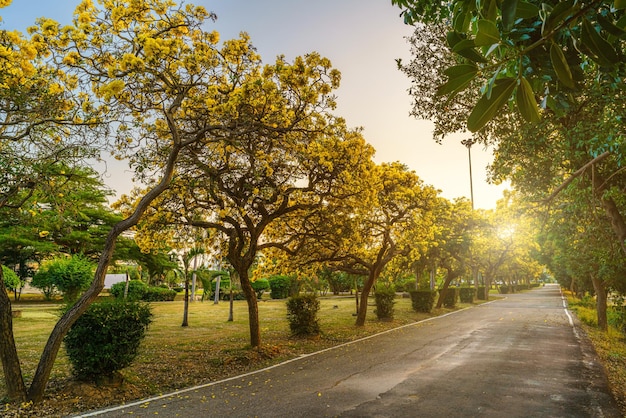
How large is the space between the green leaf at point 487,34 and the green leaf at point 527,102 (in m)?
0.13

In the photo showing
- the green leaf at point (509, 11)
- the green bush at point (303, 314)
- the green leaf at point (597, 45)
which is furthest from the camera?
the green bush at point (303, 314)

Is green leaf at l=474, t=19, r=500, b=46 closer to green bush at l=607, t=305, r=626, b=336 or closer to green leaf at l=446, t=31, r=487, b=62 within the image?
green leaf at l=446, t=31, r=487, b=62

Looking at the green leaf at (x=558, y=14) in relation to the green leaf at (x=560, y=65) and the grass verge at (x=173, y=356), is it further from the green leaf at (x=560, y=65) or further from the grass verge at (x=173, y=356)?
the grass verge at (x=173, y=356)

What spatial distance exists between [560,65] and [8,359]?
828cm

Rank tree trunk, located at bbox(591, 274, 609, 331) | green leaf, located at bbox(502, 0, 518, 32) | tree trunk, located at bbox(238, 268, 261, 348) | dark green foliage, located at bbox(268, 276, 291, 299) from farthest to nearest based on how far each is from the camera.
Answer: dark green foliage, located at bbox(268, 276, 291, 299), tree trunk, located at bbox(591, 274, 609, 331), tree trunk, located at bbox(238, 268, 261, 348), green leaf, located at bbox(502, 0, 518, 32)

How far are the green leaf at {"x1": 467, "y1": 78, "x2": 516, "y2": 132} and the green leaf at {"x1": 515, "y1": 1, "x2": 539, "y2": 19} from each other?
22 centimetres

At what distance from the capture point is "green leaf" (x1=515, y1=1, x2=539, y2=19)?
1102mm

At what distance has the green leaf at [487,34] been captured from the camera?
1.02m

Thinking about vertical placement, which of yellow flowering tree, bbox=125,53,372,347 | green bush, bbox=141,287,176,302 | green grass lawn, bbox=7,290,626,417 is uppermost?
yellow flowering tree, bbox=125,53,372,347

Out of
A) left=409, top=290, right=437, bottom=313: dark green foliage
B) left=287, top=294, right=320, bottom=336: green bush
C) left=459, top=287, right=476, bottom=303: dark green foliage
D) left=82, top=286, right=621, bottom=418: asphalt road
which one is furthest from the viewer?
left=459, top=287, right=476, bottom=303: dark green foliage

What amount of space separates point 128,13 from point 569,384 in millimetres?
10987

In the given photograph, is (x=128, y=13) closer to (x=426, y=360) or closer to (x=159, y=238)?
(x=159, y=238)

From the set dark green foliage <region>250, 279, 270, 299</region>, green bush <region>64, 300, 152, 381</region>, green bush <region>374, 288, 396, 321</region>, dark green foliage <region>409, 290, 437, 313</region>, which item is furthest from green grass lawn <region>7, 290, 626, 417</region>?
dark green foliage <region>250, 279, 270, 299</region>

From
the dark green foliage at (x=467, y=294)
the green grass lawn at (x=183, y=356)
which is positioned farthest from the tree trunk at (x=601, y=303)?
the dark green foliage at (x=467, y=294)
